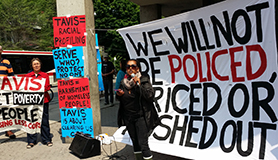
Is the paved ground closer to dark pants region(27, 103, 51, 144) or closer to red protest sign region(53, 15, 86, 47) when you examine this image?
dark pants region(27, 103, 51, 144)

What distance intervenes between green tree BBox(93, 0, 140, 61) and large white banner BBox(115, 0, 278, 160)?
92.1 feet

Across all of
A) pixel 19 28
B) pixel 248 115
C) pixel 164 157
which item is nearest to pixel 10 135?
pixel 164 157

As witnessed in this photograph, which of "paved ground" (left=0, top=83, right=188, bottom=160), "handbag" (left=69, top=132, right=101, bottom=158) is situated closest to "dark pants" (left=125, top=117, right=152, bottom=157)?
"paved ground" (left=0, top=83, right=188, bottom=160)

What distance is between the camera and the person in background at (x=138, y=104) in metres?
3.55

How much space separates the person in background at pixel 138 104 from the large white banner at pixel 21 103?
Answer: 8.08 ft

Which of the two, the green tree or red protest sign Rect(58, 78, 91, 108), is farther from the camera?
the green tree

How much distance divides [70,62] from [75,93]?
0.68 m

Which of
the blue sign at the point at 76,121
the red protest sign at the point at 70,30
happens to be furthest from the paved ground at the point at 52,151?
the red protest sign at the point at 70,30

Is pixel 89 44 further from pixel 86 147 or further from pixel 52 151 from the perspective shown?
pixel 52 151

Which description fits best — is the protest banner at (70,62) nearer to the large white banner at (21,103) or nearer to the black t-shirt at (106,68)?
the large white banner at (21,103)

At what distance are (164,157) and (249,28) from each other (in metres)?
2.58

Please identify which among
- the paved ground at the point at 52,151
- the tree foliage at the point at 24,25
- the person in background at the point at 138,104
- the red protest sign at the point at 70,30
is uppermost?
the tree foliage at the point at 24,25

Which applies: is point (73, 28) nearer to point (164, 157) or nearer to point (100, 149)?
point (100, 149)

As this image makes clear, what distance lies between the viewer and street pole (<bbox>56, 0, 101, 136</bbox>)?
521cm
